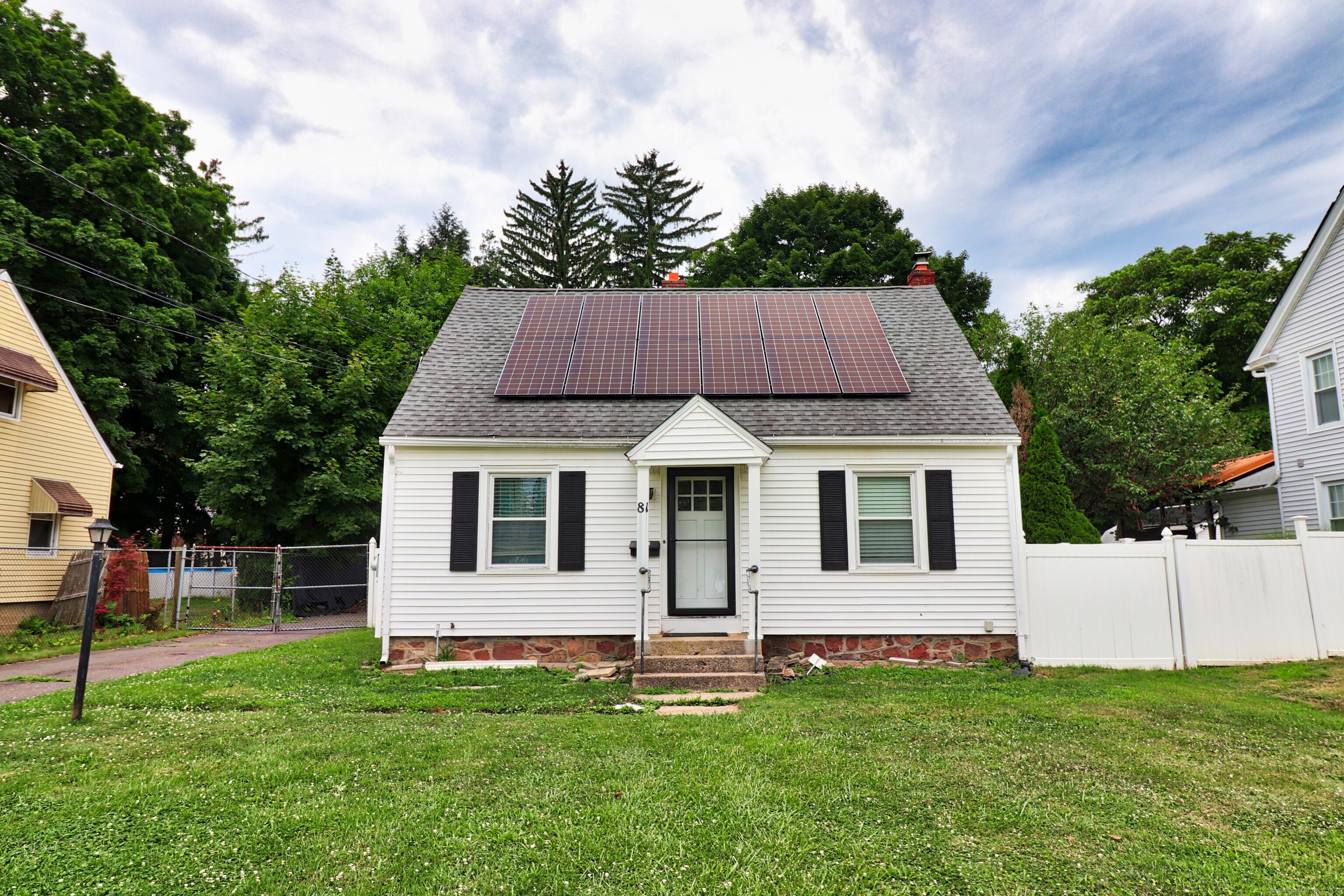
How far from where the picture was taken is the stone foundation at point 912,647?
9266 mm

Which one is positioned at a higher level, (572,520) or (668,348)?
(668,348)

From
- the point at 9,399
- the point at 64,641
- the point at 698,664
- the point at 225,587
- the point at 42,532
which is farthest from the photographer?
the point at 225,587

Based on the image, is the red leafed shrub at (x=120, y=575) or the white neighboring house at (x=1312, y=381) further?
the red leafed shrub at (x=120, y=575)

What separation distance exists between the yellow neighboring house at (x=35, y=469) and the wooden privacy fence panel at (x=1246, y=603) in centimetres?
1898

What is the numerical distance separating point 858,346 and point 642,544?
5.07 meters

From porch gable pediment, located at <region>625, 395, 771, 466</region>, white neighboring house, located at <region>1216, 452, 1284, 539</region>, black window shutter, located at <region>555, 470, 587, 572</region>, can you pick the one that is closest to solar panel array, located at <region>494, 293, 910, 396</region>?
porch gable pediment, located at <region>625, 395, 771, 466</region>

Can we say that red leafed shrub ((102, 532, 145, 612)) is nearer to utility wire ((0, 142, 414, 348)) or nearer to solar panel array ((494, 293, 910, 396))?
utility wire ((0, 142, 414, 348))

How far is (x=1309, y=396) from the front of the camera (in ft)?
44.8

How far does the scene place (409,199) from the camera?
37.0 meters

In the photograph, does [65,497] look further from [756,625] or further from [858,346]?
[858,346]

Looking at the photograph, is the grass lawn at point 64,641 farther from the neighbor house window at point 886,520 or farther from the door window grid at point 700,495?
the neighbor house window at point 886,520

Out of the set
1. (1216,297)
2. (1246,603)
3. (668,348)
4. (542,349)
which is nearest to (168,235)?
(542,349)

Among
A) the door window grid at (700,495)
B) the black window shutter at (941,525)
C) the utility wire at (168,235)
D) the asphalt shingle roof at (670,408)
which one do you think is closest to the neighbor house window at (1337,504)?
the asphalt shingle roof at (670,408)

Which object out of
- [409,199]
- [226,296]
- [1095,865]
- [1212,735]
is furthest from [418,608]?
[409,199]
